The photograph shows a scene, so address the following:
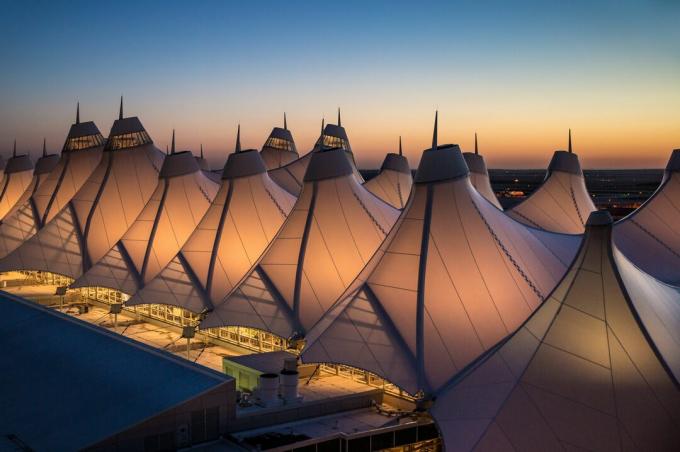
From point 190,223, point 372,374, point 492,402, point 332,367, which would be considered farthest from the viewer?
point 190,223

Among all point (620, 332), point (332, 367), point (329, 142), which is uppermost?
point (329, 142)

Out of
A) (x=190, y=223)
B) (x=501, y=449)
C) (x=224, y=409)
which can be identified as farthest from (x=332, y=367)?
(x=190, y=223)

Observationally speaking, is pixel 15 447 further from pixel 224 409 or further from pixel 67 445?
pixel 224 409

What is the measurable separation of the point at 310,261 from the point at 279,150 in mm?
45285

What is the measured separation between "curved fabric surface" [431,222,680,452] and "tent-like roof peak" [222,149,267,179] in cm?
2548

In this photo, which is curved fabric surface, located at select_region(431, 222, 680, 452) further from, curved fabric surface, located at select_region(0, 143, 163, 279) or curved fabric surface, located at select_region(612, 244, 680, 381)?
curved fabric surface, located at select_region(0, 143, 163, 279)

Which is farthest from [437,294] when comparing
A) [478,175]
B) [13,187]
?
[13,187]

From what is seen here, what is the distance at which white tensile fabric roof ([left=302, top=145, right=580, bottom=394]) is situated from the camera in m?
30.9

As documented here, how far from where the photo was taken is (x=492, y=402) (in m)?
24.6

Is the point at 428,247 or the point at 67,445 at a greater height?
the point at 428,247

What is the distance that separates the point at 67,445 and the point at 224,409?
4598 millimetres

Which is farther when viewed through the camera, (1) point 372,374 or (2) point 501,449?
(1) point 372,374

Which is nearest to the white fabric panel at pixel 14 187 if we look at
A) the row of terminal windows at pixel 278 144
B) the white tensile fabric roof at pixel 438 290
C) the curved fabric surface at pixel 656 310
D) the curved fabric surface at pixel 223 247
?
the row of terminal windows at pixel 278 144

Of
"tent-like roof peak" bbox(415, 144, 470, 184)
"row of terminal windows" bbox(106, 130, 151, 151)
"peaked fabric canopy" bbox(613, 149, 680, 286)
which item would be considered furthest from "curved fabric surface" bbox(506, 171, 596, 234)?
"row of terminal windows" bbox(106, 130, 151, 151)
